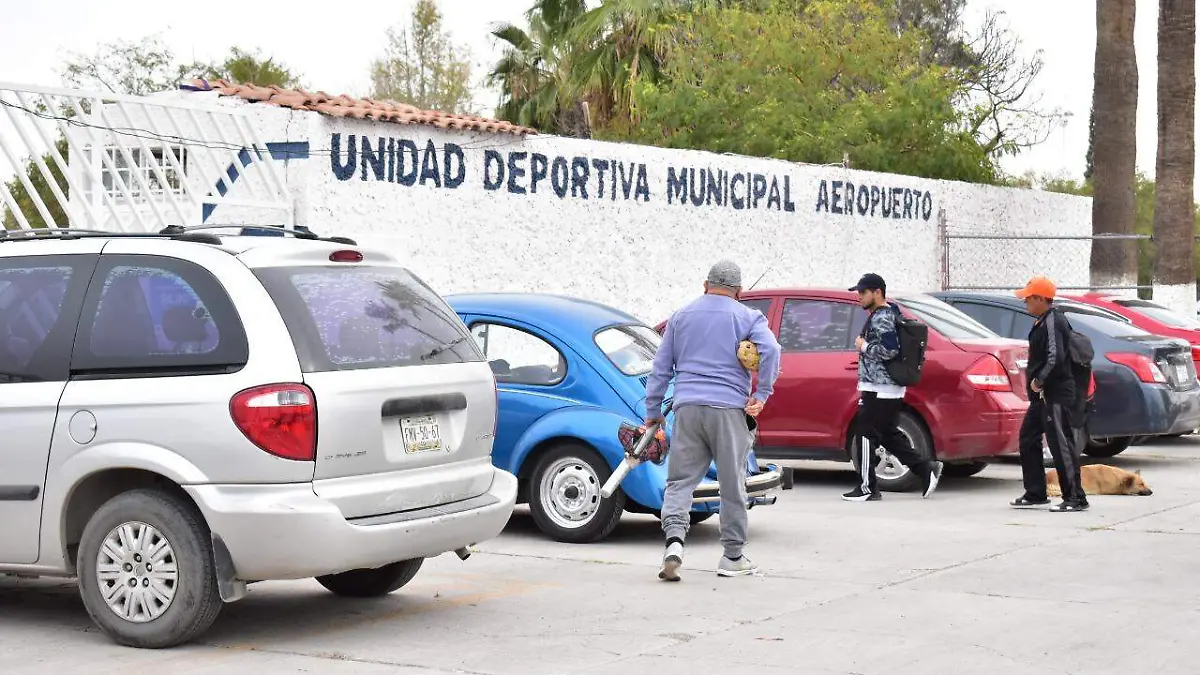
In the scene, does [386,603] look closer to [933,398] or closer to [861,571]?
[861,571]

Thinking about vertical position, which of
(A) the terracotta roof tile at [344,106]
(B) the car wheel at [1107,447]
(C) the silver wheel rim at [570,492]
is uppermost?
(A) the terracotta roof tile at [344,106]

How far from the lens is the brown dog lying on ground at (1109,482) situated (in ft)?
42.1

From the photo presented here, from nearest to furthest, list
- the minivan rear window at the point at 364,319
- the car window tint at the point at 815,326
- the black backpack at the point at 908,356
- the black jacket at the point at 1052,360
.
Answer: the minivan rear window at the point at 364,319, the black jacket at the point at 1052,360, the black backpack at the point at 908,356, the car window tint at the point at 815,326

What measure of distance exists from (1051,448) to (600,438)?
385 cm

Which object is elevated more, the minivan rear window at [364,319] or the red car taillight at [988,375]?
the minivan rear window at [364,319]

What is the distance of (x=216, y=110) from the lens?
50.1 ft

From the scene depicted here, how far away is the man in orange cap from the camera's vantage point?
1188 cm

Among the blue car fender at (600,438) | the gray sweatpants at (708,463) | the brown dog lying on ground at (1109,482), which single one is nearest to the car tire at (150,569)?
the gray sweatpants at (708,463)

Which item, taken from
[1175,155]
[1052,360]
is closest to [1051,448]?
[1052,360]

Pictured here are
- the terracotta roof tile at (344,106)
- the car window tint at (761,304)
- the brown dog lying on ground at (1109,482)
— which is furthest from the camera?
the terracotta roof tile at (344,106)

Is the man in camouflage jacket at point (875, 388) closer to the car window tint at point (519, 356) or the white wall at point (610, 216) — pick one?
the car window tint at point (519, 356)

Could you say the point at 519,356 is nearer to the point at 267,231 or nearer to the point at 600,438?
the point at 600,438

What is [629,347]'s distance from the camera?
10.8m

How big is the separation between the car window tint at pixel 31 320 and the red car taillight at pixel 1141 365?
10.2 m
